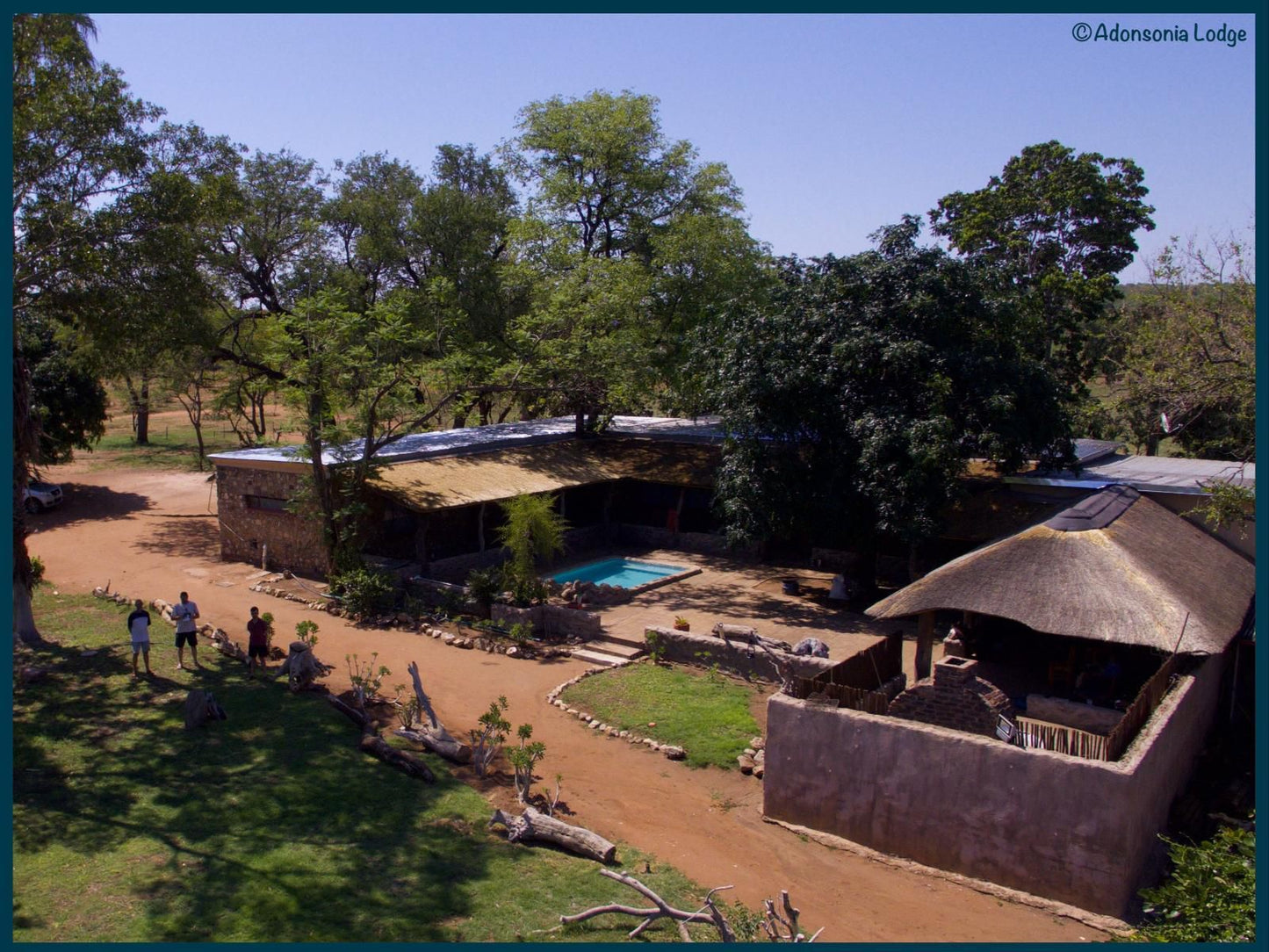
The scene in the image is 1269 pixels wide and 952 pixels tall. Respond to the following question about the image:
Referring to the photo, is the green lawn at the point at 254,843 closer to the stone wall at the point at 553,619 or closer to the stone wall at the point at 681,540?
the stone wall at the point at 553,619

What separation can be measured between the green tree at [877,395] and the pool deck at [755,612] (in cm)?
164

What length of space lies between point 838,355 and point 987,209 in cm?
1251

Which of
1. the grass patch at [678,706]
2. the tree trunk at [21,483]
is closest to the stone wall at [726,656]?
the grass patch at [678,706]

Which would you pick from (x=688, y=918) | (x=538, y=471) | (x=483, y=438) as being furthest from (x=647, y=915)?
(x=483, y=438)

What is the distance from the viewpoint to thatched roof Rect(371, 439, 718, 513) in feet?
67.0

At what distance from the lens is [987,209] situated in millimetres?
27062

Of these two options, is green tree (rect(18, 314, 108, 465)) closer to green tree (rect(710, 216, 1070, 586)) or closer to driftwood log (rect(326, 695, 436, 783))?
driftwood log (rect(326, 695, 436, 783))

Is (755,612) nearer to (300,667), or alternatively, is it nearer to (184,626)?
(300,667)

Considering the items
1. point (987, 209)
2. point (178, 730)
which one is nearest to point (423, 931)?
point (178, 730)

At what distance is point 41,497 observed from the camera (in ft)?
90.8

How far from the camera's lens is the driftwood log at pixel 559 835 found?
9586 mm

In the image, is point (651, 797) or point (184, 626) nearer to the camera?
point (651, 797)

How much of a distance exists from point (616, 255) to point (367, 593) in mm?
16630

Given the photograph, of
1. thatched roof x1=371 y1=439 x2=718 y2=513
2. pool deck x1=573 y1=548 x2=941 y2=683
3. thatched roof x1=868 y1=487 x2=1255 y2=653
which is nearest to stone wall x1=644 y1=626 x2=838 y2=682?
pool deck x1=573 y1=548 x2=941 y2=683
